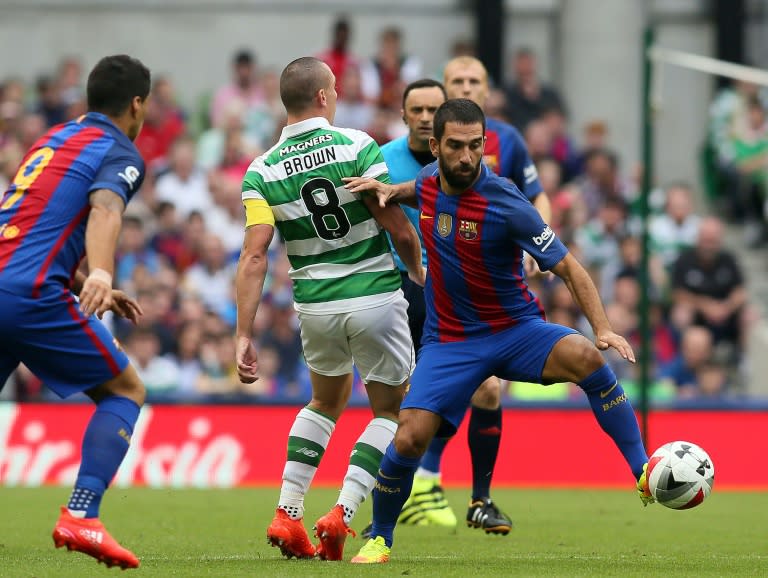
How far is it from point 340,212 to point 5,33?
14.6m

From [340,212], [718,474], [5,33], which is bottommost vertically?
[718,474]

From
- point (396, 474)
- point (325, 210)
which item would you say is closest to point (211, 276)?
point (325, 210)

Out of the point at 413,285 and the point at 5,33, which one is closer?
the point at 413,285

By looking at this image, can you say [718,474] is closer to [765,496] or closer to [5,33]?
[765,496]

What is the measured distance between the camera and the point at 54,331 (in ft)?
22.1

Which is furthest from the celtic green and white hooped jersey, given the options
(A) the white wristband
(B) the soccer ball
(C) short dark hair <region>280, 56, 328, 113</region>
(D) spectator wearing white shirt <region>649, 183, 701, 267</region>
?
(D) spectator wearing white shirt <region>649, 183, 701, 267</region>

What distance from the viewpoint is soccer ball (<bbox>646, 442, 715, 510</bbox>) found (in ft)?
24.5

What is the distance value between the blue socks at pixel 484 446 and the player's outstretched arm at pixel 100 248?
129 inches

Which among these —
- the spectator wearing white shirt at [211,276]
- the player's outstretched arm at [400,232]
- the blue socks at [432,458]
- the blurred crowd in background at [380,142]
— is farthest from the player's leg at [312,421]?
the spectator wearing white shirt at [211,276]

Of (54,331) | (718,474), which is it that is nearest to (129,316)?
(54,331)

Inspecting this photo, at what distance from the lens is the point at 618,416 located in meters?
7.77

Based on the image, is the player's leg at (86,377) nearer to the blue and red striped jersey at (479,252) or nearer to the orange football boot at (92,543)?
the orange football boot at (92,543)

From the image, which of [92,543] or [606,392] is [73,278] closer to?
[92,543]

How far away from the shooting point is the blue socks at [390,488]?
24.9 ft
